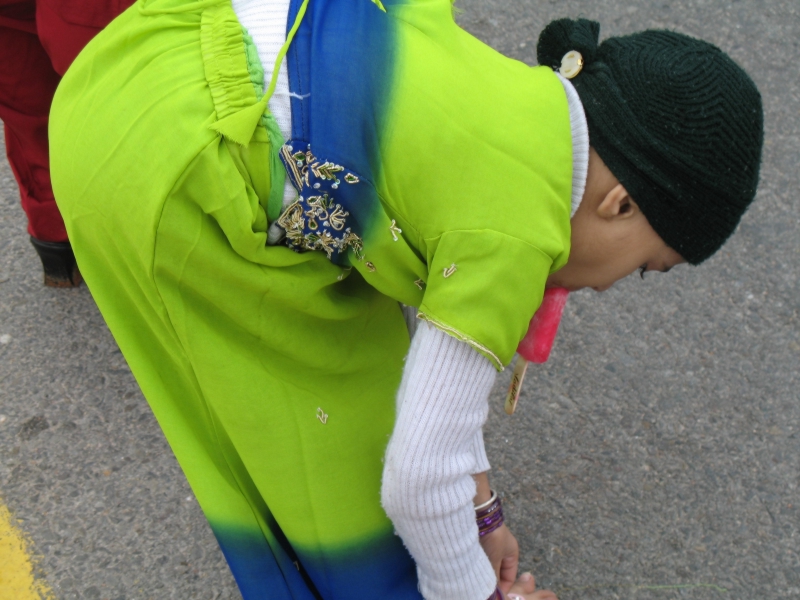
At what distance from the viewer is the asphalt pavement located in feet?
6.14

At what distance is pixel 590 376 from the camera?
Answer: 7.27ft

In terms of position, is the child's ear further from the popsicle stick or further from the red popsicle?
the popsicle stick

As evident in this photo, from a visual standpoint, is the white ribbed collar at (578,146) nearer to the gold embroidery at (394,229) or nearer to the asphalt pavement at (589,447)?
the gold embroidery at (394,229)

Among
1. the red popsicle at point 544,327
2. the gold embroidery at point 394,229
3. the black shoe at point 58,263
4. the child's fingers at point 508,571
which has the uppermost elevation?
the gold embroidery at point 394,229

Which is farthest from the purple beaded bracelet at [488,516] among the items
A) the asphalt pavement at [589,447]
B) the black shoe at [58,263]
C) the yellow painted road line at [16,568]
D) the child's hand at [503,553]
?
the black shoe at [58,263]

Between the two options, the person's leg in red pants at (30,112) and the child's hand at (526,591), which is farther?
the person's leg in red pants at (30,112)

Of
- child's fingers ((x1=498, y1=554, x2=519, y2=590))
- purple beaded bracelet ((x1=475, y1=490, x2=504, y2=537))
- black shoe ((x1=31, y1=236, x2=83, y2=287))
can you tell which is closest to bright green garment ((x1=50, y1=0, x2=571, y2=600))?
purple beaded bracelet ((x1=475, y1=490, x2=504, y2=537))

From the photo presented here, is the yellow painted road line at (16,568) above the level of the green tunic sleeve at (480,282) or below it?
below

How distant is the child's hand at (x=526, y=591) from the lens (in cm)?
162

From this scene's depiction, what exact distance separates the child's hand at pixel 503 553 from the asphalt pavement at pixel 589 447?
250 mm

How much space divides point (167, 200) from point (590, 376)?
1.45m

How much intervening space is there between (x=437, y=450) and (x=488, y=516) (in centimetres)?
44

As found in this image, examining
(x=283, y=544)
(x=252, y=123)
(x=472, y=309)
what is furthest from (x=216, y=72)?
(x=283, y=544)

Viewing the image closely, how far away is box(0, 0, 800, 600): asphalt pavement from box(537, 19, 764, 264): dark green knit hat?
107cm
